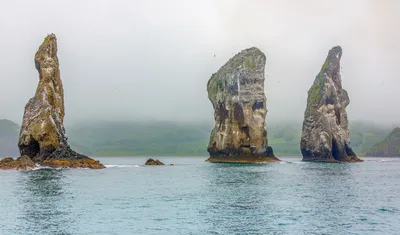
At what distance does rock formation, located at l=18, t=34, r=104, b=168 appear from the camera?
334 feet

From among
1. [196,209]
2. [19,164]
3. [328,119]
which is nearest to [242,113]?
[328,119]

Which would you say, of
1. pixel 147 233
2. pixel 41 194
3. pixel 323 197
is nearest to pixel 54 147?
pixel 41 194

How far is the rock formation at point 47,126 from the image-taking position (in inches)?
4003

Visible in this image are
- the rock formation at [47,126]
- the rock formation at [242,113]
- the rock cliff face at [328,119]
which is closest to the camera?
the rock formation at [47,126]

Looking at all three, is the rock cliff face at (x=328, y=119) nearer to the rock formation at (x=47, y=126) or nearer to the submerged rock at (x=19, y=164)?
the rock formation at (x=47, y=126)

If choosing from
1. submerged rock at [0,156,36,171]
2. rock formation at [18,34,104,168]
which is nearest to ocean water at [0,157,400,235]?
Answer: submerged rock at [0,156,36,171]

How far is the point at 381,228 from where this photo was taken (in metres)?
34.5

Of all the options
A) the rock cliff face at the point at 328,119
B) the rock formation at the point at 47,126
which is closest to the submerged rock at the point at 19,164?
the rock formation at the point at 47,126

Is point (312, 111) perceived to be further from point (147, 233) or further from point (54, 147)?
point (147, 233)

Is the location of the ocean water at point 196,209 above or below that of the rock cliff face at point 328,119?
below

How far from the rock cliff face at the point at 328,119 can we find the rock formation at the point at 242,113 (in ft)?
57.8

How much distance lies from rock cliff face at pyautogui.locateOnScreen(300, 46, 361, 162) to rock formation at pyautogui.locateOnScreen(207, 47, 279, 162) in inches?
694

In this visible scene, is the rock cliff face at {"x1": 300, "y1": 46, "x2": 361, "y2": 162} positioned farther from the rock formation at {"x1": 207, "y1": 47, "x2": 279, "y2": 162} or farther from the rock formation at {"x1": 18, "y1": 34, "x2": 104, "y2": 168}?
the rock formation at {"x1": 18, "y1": 34, "x2": 104, "y2": 168}

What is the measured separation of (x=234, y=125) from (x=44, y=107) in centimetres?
6848
